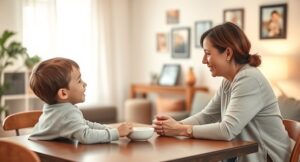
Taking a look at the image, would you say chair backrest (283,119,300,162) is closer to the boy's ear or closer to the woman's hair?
the woman's hair

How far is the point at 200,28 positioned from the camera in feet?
17.6

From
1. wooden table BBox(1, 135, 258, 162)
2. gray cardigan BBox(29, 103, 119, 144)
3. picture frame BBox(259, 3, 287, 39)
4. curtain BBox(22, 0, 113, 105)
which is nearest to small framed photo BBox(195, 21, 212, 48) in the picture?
picture frame BBox(259, 3, 287, 39)

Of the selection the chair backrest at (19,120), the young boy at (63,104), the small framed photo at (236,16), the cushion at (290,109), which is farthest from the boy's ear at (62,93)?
the small framed photo at (236,16)

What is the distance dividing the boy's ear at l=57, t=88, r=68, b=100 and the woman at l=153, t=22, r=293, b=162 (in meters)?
0.45

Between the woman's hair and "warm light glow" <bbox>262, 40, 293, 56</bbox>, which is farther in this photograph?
"warm light glow" <bbox>262, 40, 293, 56</bbox>

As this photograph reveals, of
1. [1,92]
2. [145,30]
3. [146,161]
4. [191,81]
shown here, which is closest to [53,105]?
[146,161]

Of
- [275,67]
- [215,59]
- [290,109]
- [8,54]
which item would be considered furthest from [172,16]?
[215,59]

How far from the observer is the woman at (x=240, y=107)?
2.05m

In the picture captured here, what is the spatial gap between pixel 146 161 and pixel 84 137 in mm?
406

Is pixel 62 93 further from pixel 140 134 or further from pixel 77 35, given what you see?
pixel 77 35

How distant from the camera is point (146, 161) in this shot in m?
1.56

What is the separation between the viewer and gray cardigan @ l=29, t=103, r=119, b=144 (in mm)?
1893

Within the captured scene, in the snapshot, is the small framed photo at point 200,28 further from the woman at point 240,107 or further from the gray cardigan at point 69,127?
the gray cardigan at point 69,127

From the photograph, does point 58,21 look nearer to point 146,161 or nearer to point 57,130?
point 57,130
